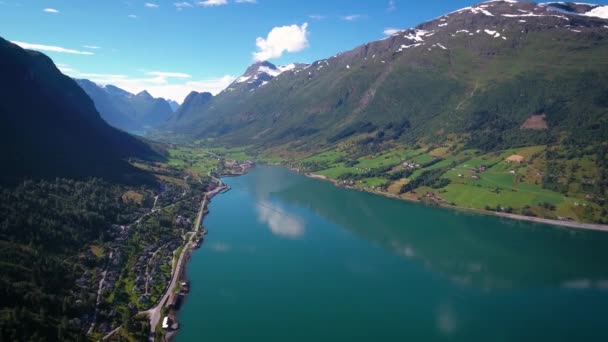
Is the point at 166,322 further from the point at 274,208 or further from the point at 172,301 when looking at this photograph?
the point at 274,208

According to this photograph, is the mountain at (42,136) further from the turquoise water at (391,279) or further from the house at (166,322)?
the house at (166,322)

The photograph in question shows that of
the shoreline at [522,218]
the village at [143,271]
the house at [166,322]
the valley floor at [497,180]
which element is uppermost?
the valley floor at [497,180]

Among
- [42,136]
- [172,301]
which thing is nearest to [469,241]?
[172,301]

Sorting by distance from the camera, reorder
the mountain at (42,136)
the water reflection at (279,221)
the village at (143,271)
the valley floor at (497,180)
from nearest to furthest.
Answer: the village at (143,271)
the water reflection at (279,221)
the mountain at (42,136)
the valley floor at (497,180)

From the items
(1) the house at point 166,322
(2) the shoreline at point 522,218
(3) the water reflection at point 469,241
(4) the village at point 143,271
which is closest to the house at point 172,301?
(4) the village at point 143,271

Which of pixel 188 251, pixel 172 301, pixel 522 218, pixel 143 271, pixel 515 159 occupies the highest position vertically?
pixel 515 159

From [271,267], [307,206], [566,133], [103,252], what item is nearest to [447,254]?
[271,267]

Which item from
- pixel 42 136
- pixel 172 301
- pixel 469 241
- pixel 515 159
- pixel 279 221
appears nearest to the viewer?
pixel 172 301

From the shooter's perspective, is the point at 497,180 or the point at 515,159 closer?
the point at 497,180
